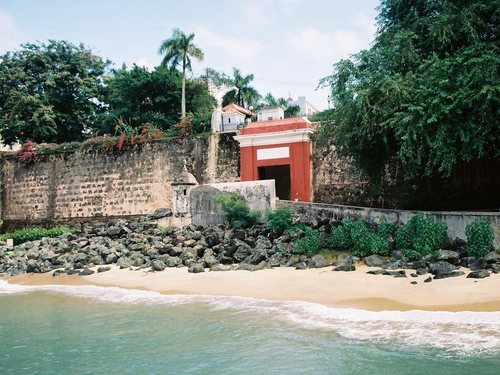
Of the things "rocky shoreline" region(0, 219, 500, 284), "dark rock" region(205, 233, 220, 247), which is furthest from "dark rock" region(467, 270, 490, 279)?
"dark rock" region(205, 233, 220, 247)

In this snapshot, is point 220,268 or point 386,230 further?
point 220,268

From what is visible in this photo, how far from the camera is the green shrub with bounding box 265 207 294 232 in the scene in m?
14.5

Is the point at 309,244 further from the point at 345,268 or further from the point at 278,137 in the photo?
the point at 278,137

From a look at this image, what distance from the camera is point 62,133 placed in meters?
30.0

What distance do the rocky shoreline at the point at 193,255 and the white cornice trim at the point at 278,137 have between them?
4757 millimetres

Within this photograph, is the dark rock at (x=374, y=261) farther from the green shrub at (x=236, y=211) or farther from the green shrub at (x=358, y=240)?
the green shrub at (x=236, y=211)

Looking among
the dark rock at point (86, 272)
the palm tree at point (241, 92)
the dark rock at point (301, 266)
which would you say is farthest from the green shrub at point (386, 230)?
the palm tree at point (241, 92)

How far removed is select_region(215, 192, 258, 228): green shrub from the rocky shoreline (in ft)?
1.41

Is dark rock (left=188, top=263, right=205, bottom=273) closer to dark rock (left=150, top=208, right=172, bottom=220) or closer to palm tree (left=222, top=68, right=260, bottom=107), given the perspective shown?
dark rock (left=150, top=208, right=172, bottom=220)

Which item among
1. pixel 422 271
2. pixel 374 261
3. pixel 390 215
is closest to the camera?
pixel 422 271

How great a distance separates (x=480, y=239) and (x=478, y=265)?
0.87 m

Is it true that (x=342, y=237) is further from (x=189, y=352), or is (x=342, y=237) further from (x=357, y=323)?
(x=189, y=352)

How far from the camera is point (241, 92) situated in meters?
37.3

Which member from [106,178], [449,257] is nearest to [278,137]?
[106,178]
